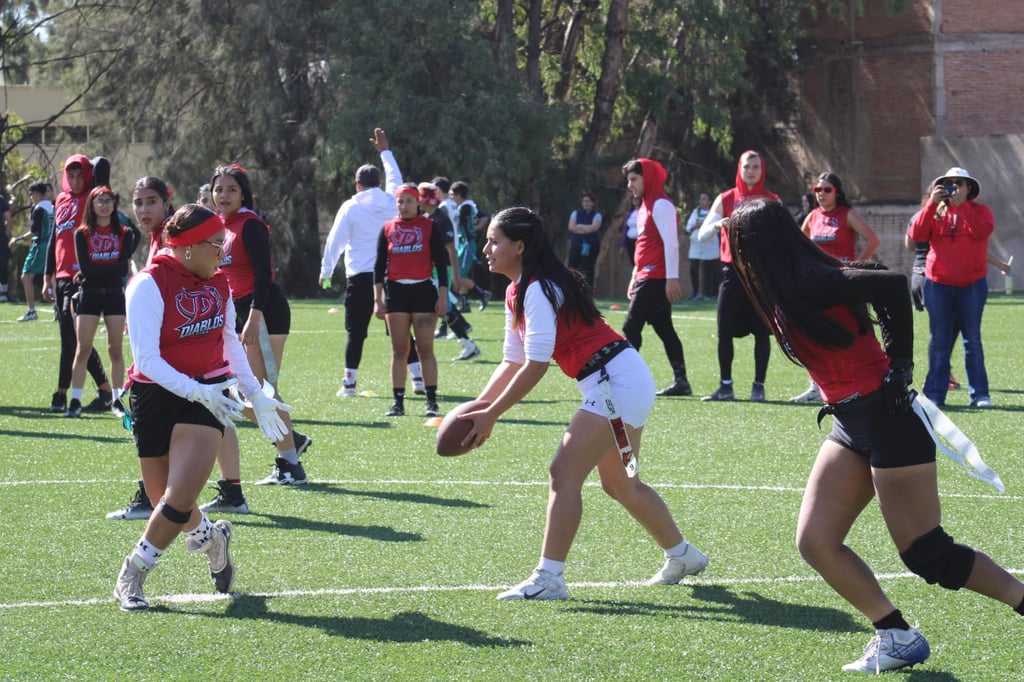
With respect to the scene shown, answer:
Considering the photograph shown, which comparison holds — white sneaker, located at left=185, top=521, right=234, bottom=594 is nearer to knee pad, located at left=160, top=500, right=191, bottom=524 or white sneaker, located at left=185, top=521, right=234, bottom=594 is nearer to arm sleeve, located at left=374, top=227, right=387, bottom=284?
knee pad, located at left=160, top=500, right=191, bottom=524

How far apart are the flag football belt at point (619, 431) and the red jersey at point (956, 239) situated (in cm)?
729

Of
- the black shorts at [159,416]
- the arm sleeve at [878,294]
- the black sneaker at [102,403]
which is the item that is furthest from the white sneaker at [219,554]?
the black sneaker at [102,403]

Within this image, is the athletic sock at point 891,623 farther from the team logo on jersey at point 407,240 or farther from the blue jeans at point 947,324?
the team logo on jersey at point 407,240

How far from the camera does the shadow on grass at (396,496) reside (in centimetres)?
861

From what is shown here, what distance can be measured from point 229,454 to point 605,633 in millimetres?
3213

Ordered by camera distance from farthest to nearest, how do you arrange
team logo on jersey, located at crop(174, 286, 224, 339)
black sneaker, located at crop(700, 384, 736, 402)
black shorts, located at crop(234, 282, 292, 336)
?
black sneaker, located at crop(700, 384, 736, 402), black shorts, located at crop(234, 282, 292, 336), team logo on jersey, located at crop(174, 286, 224, 339)

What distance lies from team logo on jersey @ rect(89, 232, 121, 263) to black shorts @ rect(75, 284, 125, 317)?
29cm

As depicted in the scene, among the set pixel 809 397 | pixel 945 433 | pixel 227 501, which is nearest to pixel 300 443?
pixel 227 501

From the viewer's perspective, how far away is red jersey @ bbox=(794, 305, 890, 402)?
199 inches

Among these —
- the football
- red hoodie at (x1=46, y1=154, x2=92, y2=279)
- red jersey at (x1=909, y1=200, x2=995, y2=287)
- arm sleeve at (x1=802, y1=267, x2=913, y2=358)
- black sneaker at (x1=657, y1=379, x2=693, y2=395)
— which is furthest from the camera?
black sneaker at (x1=657, y1=379, x2=693, y2=395)

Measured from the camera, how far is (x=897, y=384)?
193 inches

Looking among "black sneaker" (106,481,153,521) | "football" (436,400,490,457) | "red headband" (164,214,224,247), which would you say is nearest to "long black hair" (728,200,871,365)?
"football" (436,400,490,457)

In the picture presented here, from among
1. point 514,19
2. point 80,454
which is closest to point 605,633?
point 80,454

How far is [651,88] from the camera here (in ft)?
115
